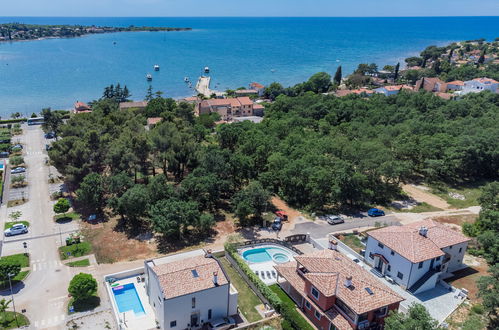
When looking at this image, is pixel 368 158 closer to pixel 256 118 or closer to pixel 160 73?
pixel 256 118

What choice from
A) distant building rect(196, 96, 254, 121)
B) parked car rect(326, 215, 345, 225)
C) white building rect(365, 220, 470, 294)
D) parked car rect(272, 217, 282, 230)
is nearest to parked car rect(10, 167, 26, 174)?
parked car rect(272, 217, 282, 230)

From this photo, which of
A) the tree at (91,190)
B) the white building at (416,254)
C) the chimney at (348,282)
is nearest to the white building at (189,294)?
the chimney at (348,282)

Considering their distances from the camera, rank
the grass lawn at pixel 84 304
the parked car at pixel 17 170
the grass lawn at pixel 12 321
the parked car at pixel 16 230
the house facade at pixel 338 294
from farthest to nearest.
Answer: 1. the parked car at pixel 17 170
2. the parked car at pixel 16 230
3. the grass lawn at pixel 84 304
4. the grass lawn at pixel 12 321
5. the house facade at pixel 338 294

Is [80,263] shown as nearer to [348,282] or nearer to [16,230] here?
[16,230]

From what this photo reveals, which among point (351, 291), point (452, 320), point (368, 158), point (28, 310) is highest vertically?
point (368, 158)

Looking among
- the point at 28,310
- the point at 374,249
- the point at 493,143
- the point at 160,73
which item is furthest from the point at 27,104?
the point at 493,143

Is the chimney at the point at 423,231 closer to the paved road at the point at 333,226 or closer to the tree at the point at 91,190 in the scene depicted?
the paved road at the point at 333,226
